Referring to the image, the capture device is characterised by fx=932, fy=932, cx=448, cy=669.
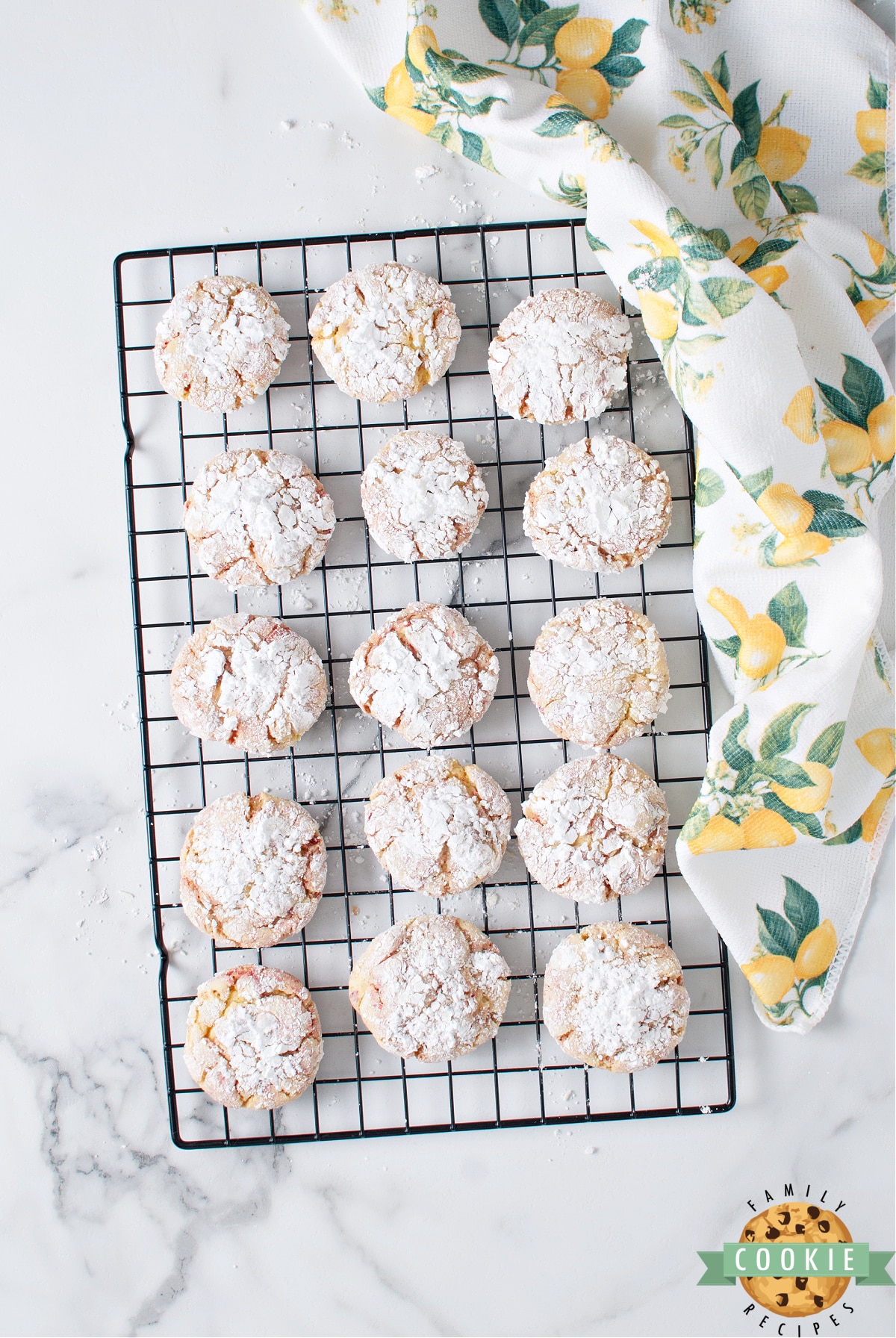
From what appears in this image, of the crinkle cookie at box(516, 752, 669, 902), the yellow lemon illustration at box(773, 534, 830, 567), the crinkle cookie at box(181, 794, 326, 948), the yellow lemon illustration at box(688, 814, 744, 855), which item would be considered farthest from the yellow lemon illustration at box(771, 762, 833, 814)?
the crinkle cookie at box(181, 794, 326, 948)

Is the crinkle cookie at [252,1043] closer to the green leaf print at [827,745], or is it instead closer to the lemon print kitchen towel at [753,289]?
the lemon print kitchen towel at [753,289]

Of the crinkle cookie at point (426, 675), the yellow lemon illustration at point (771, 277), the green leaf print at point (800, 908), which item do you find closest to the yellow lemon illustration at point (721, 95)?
the yellow lemon illustration at point (771, 277)

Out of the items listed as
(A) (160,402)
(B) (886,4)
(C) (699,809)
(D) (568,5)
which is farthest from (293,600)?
(B) (886,4)

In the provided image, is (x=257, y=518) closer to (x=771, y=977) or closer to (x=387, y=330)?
(x=387, y=330)

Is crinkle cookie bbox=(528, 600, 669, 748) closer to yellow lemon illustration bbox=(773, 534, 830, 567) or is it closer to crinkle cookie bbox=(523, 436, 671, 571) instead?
crinkle cookie bbox=(523, 436, 671, 571)

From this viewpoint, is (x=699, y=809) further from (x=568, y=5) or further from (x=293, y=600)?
(x=568, y=5)
